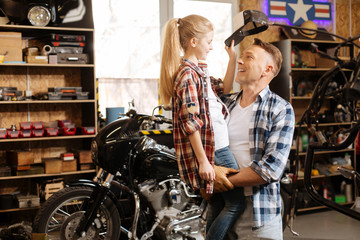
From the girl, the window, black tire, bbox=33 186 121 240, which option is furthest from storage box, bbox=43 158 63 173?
the girl

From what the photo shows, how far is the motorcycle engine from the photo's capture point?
2.98m

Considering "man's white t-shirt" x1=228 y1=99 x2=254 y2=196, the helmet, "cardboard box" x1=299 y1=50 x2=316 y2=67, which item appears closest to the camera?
"man's white t-shirt" x1=228 y1=99 x2=254 y2=196

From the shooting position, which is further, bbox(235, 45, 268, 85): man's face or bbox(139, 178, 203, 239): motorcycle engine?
bbox(139, 178, 203, 239): motorcycle engine

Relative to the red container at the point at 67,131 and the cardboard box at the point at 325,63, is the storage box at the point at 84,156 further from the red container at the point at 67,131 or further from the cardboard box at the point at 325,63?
the cardboard box at the point at 325,63

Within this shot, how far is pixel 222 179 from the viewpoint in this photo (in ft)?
5.27

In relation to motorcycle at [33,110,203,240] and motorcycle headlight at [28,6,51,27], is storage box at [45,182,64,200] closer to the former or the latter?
motorcycle at [33,110,203,240]

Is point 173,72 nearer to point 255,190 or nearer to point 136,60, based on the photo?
point 255,190

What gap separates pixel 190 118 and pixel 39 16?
2.70 metres

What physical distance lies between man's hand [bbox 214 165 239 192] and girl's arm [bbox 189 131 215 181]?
0.02 meters

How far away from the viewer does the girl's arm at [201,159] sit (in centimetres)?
162

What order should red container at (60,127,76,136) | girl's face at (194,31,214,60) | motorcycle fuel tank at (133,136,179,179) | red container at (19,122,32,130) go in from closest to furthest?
girl's face at (194,31,214,60)
motorcycle fuel tank at (133,136,179,179)
red container at (19,122,32,130)
red container at (60,127,76,136)

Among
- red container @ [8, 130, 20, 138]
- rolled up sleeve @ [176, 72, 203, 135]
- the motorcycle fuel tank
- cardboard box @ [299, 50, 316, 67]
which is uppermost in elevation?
cardboard box @ [299, 50, 316, 67]

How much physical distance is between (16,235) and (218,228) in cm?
242

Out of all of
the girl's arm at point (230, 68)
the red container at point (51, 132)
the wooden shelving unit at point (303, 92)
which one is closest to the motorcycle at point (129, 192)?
the girl's arm at point (230, 68)
